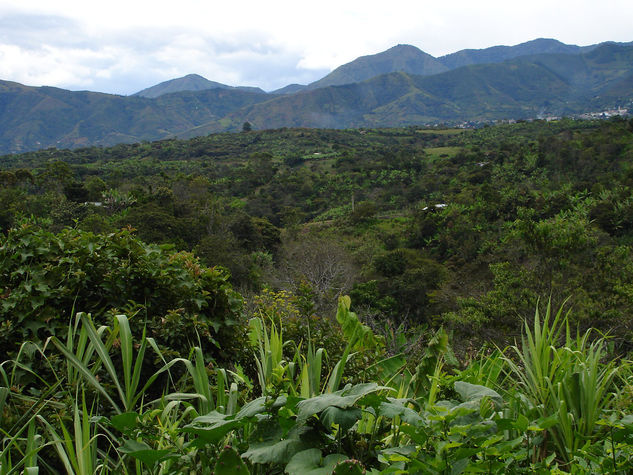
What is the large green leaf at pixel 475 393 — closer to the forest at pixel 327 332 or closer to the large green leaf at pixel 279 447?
the forest at pixel 327 332

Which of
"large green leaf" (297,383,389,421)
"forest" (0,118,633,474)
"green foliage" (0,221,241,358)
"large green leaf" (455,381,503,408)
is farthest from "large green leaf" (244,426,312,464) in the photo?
"green foliage" (0,221,241,358)

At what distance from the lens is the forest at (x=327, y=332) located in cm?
135

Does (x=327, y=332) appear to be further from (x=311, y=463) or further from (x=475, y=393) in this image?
(x=311, y=463)

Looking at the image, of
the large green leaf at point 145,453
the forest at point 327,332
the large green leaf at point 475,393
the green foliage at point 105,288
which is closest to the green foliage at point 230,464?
the forest at point 327,332

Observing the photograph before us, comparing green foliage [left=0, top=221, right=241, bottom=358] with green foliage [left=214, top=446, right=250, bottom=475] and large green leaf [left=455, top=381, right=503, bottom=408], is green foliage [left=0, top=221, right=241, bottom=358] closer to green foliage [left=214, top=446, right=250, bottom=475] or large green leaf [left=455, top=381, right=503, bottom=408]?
green foliage [left=214, top=446, right=250, bottom=475]

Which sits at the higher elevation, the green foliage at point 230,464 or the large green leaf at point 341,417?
the large green leaf at point 341,417

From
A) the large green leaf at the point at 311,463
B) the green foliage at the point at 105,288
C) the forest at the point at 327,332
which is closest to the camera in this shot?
the large green leaf at the point at 311,463

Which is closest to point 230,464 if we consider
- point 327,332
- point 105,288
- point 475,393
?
point 475,393

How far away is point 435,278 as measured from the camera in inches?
709

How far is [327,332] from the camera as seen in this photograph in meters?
3.45

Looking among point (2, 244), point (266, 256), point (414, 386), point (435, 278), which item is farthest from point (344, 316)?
point (266, 256)

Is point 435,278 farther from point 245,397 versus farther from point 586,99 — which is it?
point 586,99

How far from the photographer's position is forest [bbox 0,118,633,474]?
1349mm

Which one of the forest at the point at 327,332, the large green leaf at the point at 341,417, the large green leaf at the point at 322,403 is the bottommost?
the forest at the point at 327,332
